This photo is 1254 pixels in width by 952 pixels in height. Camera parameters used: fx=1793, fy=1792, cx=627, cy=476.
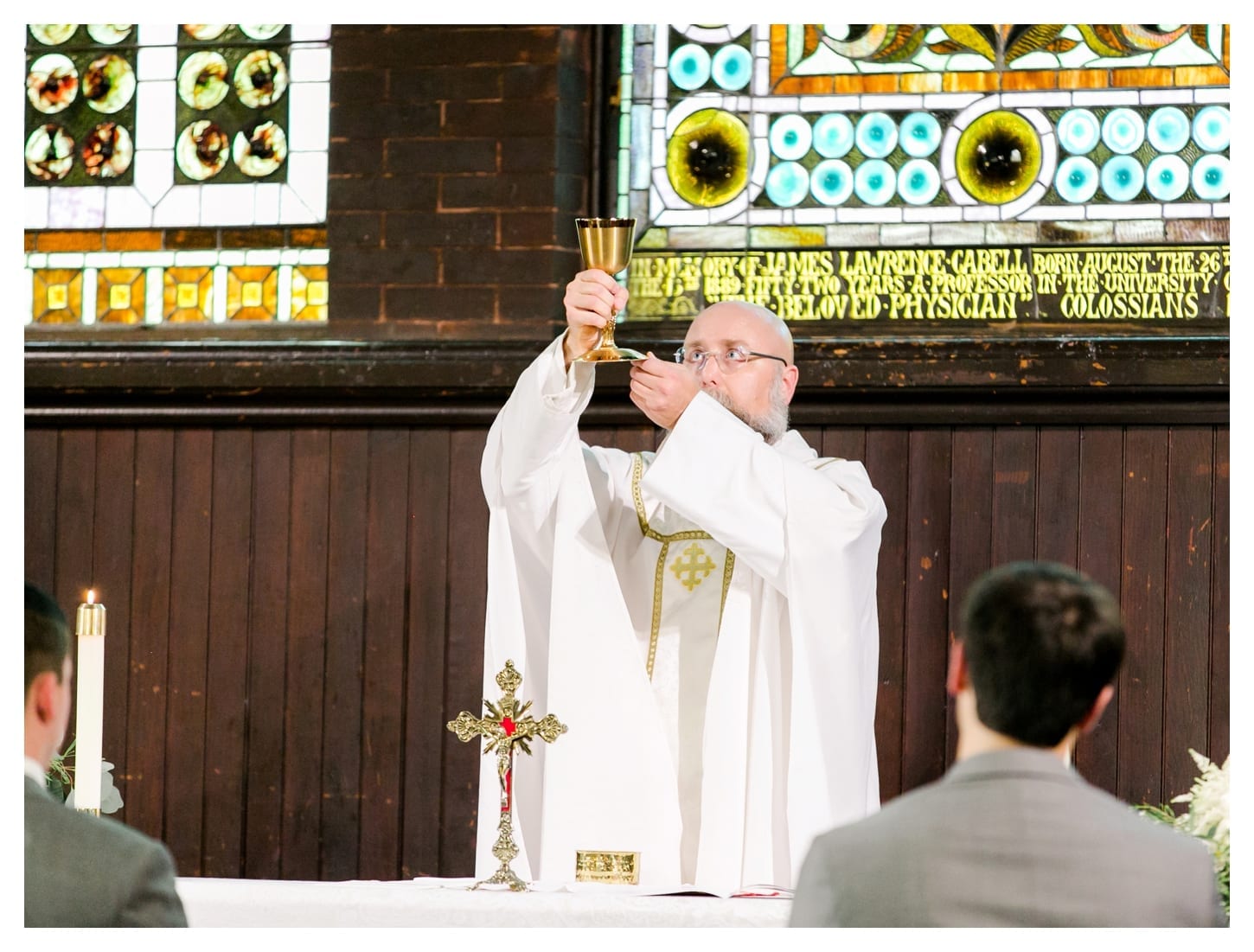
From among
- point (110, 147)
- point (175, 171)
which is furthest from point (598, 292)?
point (110, 147)

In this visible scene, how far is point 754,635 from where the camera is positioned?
4.01 meters

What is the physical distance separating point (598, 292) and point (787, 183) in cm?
237

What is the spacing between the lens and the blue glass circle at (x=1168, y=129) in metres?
5.69

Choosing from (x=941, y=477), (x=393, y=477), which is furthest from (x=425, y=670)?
(x=941, y=477)

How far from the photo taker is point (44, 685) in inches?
92.9

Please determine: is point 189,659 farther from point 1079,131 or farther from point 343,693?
point 1079,131

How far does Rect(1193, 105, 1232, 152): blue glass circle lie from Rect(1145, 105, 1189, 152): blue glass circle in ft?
0.11

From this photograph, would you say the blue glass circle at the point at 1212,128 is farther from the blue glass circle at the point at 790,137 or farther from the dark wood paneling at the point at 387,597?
the blue glass circle at the point at 790,137

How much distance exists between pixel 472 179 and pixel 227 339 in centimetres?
101

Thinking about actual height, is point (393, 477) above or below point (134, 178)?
below

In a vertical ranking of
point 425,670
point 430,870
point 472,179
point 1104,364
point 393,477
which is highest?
point 472,179

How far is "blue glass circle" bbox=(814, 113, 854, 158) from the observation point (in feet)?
19.3
